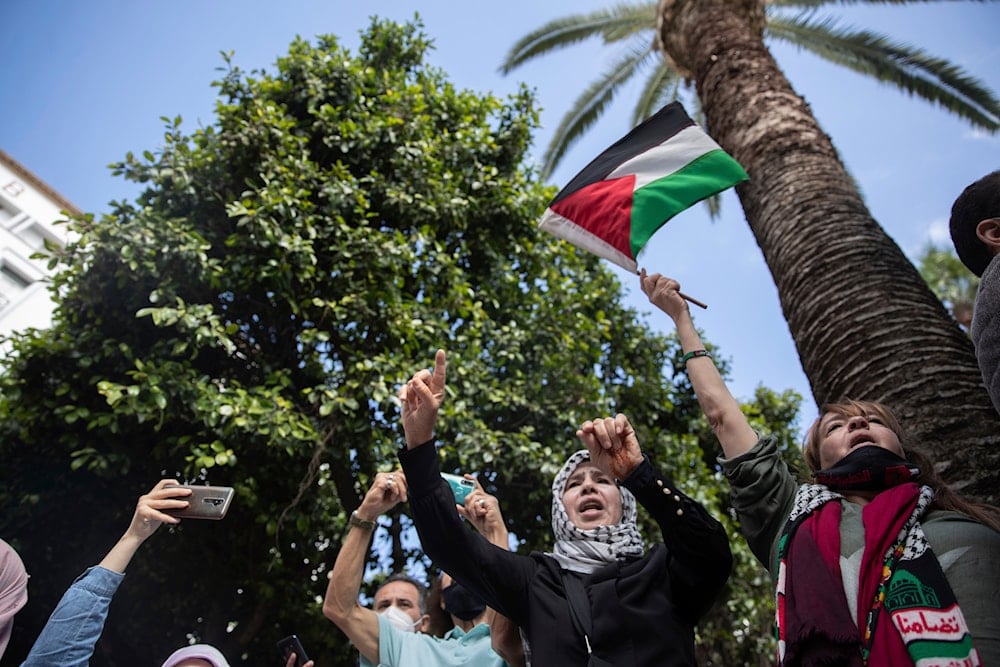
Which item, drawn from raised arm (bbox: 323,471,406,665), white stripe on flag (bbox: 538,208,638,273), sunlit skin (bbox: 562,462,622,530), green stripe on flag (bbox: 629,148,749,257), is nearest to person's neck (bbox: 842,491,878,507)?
sunlit skin (bbox: 562,462,622,530)

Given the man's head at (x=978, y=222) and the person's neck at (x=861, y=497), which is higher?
the man's head at (x=978, y=222)

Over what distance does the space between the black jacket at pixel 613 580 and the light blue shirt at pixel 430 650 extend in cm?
63

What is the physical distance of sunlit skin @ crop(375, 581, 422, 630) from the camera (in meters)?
3.83

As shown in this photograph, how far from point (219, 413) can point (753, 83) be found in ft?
16.5

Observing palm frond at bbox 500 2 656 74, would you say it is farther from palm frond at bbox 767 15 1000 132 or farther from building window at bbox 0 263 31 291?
building window at bbox 0 263 31 291

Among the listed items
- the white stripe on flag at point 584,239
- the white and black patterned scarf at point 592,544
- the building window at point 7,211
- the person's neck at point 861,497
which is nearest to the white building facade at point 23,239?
the building window at point 7,211

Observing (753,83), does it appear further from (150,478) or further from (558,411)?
(150,478)

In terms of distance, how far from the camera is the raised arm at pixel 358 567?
8.81 ft

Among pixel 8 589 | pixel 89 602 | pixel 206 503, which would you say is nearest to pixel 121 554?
pixel 89 602

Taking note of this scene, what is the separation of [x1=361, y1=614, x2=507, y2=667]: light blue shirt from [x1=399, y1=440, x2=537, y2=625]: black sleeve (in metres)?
0.59

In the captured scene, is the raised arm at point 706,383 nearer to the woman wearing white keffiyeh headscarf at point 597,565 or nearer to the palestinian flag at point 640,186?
the woman wearing white keffiyeh headscarf at point 597,565

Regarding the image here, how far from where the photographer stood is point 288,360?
282 inches

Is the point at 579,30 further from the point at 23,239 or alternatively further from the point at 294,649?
the point at 23,239

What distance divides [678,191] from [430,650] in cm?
253
